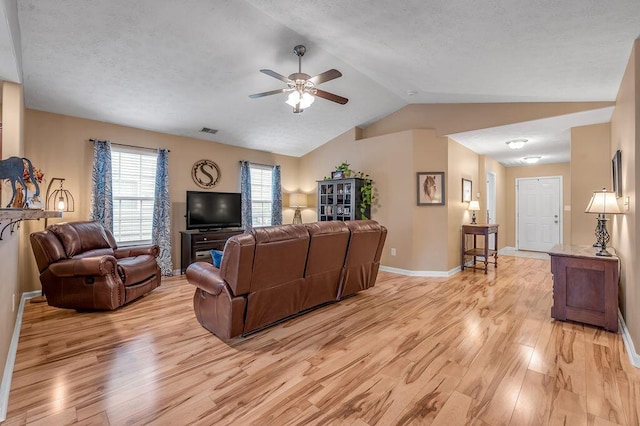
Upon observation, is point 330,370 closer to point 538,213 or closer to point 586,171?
point 586,171

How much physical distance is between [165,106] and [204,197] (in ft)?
5.62

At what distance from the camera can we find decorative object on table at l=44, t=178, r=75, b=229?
4.07 m

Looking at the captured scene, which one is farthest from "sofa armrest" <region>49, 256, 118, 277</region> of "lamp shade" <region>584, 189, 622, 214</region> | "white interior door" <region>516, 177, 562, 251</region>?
"white interior door" <region>516, 177, 562, 251</region>

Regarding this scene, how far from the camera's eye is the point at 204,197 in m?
5.45

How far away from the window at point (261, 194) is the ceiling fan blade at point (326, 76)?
362 centimetres

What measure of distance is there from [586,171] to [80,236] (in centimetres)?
704

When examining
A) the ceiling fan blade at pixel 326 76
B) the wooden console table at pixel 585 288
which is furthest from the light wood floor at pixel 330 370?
the ceiling fan blade at pixel 326 76

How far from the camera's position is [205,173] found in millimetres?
5734

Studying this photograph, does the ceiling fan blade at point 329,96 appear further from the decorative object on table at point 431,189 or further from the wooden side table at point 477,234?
the wooden side table at point 477,234

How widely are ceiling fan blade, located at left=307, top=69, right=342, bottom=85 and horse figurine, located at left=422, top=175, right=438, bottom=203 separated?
9.44 ft

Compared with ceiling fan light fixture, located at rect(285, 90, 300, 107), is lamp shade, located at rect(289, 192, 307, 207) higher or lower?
lower

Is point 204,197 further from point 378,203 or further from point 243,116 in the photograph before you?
point 378,203

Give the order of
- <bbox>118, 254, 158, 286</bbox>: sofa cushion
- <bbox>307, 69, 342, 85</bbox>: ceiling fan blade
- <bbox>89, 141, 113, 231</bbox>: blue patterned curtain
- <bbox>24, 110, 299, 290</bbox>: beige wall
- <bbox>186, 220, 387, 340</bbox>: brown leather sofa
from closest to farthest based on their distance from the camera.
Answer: <bbox>186, 220, 387, 340</bbox>: brown leather sofa → <bbox>307, 69, 342, 85</bbox>: ceiling fan blade → <bbox>118, 254, 158, 286</bbox>: sofa cushion → <bbox>24, 110, 299, 290</bbox>: beige wall → <bbox>89, 141, 113, 231</bbox>: blue patterned curtain

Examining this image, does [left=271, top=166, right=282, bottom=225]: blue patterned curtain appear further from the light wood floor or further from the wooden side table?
the wooden side table
